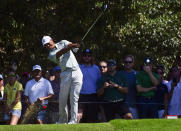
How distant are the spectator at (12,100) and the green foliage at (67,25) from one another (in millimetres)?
4100

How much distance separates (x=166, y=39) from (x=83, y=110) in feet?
33.8

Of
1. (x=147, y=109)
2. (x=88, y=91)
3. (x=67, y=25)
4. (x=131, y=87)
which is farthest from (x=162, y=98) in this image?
(x=67, y=25)

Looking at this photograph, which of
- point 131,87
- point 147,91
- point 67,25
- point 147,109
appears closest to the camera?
point 147,109

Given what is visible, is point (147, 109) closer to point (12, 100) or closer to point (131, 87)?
point (131, 87)

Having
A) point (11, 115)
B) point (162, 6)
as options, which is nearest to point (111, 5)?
point (162, 6)

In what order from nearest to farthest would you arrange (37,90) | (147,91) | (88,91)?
(147,91), (88,91), (37,90)

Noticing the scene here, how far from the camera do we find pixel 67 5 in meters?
16.6

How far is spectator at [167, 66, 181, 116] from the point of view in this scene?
10.0 m

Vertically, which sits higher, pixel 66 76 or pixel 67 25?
pixel 67 25

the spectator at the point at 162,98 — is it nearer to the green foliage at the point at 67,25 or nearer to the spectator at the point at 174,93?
the spectator at the point at 174,93

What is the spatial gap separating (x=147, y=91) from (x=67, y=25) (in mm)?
6470

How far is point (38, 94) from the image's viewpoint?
10883 mm

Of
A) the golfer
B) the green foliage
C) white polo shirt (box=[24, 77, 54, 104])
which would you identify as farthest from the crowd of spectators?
the green foliage

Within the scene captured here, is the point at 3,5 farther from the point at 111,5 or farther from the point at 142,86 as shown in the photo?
the point at 142,86
